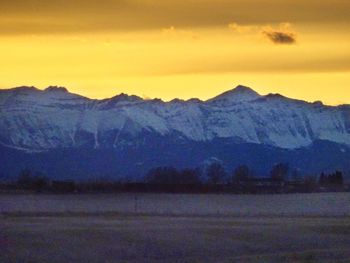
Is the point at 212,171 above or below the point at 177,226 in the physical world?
above

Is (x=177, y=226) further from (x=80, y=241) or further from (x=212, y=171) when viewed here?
(x=212, y=171)

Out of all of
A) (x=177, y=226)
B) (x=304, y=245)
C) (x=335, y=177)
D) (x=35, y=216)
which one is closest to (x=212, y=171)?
(x=335, y=177)

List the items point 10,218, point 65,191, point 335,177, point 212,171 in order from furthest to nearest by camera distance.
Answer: point 212,171 < point 335,177 < point 65,191 < point 10,218

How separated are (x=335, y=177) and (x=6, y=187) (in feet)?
131

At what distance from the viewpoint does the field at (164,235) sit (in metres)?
51.6

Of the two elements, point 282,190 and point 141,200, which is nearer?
point 141,200

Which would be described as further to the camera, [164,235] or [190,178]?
[190,178]

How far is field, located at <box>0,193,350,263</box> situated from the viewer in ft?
169

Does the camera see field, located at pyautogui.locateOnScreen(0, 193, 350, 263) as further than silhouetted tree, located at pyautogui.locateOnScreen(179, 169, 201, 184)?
No

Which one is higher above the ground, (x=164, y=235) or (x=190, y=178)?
(x=190, y=178)

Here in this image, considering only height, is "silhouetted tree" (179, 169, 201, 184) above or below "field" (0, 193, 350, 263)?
above

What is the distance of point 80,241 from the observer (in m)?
59.0

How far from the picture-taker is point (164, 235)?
63.8 meters

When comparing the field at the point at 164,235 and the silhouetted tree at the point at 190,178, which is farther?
the silhouetted tree at the point at 190,178
